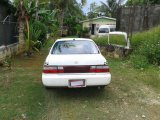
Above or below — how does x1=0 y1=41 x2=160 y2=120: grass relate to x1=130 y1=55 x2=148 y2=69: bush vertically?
below

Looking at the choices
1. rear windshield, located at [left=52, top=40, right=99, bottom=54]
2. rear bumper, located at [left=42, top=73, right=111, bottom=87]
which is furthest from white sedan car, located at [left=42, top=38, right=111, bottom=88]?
rear windshield, located at [left=52, top=40, right=99, bottom=54]

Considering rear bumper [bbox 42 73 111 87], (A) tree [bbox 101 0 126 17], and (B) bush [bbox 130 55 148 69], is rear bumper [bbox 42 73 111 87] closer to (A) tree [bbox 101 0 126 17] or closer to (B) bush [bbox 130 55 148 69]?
(B) bush [bbox 130 55 148 69]

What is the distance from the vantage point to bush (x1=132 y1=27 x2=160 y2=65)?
484 inches

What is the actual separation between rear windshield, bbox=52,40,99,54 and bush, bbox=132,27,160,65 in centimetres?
434

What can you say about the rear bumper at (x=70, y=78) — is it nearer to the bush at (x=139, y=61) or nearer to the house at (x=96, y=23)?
the bush at (x=139, y=61)

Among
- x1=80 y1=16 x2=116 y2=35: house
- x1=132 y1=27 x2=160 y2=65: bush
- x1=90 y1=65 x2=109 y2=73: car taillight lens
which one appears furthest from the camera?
x1=80 y1=16 x2=116 y2=35: house

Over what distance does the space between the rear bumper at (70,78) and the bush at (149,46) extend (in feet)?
18.0

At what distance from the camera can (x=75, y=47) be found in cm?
859

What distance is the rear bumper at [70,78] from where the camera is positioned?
7215mm

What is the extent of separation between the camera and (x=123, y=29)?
26656mm

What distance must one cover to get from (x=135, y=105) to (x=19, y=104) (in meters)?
2.77

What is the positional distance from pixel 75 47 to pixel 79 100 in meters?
1.69

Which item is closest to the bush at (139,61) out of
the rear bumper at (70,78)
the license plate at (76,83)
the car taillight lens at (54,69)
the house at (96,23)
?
the rear bumper at (70,78)

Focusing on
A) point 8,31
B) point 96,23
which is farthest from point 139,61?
point 96,23
